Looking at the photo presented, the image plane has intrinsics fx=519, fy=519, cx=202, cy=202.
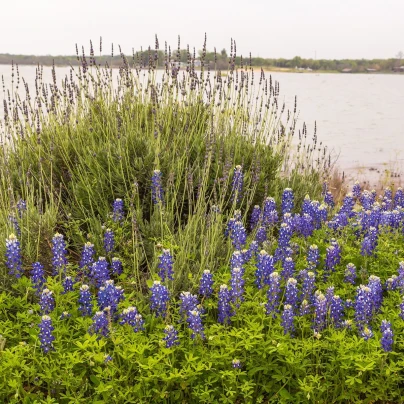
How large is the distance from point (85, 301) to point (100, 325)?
330mm

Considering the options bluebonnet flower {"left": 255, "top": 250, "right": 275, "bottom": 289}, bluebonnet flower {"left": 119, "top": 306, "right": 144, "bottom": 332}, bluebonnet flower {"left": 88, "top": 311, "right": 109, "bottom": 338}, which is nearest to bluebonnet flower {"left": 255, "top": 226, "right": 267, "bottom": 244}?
bluebonnet flower {"left": 255, "top": 250, "right": 275, "bottom": 289}

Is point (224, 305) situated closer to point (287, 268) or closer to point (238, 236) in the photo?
point (287, 268)

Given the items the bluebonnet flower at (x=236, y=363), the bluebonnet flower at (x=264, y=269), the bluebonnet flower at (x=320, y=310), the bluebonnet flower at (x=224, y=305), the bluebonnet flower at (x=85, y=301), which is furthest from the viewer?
the bluebonnet flower at (x=264, y=269)

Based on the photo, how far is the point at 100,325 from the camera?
10.3ft

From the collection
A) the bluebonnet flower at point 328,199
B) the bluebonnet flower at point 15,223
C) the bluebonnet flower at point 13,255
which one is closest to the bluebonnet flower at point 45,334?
the bluebonnet flower at point 13,255

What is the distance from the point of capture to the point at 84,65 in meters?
5.25

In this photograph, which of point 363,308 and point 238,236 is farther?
point 238,236

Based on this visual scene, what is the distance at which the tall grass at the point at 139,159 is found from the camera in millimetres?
4359

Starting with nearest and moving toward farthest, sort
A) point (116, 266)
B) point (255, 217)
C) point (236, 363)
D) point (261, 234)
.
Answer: point (236, 363), point (116, 266), point (261, 234), point (255, 217)

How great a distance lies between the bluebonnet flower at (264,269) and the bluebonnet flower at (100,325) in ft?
3.42

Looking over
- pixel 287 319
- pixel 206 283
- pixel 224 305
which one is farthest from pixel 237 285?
pixel 287 319

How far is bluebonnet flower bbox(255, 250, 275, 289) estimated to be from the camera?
352cm

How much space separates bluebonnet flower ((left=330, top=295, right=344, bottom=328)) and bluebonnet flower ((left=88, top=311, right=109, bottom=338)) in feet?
4.67

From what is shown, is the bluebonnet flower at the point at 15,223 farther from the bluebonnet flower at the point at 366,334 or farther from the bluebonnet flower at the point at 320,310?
the bluebonnet flower at the point at 366,334
